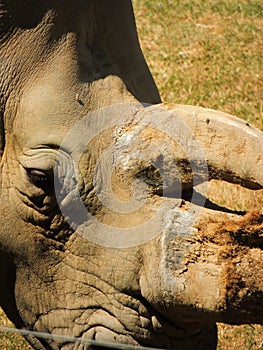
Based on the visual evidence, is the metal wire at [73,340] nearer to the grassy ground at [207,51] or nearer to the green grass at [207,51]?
the grassy ground at [207,51]

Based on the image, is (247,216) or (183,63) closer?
(247,216)

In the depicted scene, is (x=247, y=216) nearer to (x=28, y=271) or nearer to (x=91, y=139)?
(x=91, y=139)

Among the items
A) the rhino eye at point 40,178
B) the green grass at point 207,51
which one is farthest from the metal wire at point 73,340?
the green grass at point 207,51

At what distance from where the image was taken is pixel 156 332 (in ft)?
14.0

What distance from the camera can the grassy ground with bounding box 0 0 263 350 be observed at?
8.96m

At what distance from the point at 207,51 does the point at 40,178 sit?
5.50m

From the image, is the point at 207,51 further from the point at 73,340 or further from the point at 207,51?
the point at 73,340

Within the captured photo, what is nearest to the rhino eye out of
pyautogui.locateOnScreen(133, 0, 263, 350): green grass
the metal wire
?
the metal wire

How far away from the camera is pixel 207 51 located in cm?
951

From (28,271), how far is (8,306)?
298mm

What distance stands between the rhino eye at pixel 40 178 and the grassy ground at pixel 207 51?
12.7 feet

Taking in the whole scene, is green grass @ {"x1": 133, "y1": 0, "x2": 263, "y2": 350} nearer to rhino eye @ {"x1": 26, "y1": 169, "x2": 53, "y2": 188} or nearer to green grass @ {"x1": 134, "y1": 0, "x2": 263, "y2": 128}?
green grass @ {"x1": 134, "y1": 0, "x2": 263, "y2": 128}

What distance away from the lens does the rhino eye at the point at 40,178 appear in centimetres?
425

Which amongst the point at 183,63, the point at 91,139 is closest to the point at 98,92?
the point at 91,139
